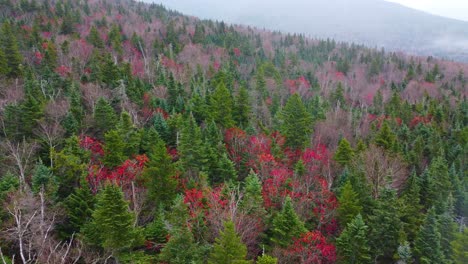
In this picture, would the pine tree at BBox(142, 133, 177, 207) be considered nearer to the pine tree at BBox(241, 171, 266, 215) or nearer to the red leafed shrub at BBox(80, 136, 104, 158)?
the pine tree at BBox(241, 171, 266, 215)

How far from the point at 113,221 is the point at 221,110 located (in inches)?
1023

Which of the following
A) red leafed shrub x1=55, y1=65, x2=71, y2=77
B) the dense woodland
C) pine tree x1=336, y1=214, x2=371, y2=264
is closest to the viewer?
the dense woodland

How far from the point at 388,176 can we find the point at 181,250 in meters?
19.1

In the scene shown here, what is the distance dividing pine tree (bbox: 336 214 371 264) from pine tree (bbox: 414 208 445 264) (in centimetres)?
371

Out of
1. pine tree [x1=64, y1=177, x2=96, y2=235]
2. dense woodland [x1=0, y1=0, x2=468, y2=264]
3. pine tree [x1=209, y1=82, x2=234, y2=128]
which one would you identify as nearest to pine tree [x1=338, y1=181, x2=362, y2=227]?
dense woodland [x1=0, y1=0, x2=468, y2=264]

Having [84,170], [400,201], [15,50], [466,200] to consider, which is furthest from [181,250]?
[15,50]

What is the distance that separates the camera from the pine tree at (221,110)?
44562 mm

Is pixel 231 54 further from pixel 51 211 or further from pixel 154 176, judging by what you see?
pixel 51 211

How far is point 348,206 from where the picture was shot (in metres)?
30.1

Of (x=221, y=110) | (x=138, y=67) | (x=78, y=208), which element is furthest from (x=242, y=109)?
(x=138, y=67)

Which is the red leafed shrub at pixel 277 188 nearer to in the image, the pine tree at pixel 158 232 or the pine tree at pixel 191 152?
the pine tree at pixel 191 152

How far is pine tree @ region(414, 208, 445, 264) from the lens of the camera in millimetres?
25094

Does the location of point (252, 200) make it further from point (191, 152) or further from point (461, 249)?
point (461, 249)

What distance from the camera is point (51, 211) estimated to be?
74.7 feet
